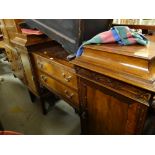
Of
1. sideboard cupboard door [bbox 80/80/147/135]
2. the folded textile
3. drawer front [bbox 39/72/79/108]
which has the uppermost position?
the folded textile

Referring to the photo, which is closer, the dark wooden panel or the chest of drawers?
the dark wooden panel

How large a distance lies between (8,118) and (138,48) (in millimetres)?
1870

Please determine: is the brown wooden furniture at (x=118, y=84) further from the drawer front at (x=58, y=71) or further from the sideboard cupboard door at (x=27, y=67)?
the sideboard cupboard door at (x=27, y=67)

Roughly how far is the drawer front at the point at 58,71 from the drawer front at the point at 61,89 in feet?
0.20

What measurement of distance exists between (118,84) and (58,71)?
2.31 ft

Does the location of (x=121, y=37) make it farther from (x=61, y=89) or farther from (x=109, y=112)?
(x=61, y=89)

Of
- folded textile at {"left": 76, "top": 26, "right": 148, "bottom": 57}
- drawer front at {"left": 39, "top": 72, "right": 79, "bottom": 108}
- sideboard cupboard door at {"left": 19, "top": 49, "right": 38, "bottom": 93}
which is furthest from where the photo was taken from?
sideboard cupboard door at {"left": 19, "top": 49, "right": 38, "bottom": 93}

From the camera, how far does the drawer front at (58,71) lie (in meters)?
1.23

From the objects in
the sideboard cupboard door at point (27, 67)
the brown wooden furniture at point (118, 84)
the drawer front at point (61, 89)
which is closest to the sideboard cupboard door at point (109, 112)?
the brown wooden furniture at point (118, 84)

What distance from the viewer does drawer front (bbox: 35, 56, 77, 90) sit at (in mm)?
1232

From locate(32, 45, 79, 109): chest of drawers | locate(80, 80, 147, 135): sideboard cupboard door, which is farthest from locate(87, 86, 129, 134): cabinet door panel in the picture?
locate(32, 45, 79, 109): chest of drawers

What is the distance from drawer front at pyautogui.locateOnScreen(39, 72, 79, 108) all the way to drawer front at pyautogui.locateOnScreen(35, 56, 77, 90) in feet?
0.20

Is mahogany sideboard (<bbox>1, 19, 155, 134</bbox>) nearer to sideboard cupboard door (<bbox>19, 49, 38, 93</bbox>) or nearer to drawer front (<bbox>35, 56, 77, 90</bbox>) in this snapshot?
drawer front (<bbox>35, 56, 77, 90</bbox>)

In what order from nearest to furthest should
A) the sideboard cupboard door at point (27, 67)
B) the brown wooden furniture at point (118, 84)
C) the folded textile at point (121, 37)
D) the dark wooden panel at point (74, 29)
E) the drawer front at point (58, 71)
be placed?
the brown wooden furniture at point (118, 84) → the folded textile at point (121, 37) → the dark wooden panel at point (74, 29) → the drawer front at point (58, 71) → the sideboard cupboard door at point (27, 67)
